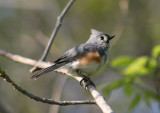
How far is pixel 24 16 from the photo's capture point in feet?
27.3

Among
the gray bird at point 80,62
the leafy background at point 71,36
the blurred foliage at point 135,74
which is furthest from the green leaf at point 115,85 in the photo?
the leafy background at point 71,36

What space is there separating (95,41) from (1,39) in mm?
3803

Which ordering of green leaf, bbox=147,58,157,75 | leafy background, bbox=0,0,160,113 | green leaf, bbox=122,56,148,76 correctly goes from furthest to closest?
leafy background, bbox=0,0,160,113
green leaf, bbox=147,58,157,75
green leaf, bbox=122,56,148,76

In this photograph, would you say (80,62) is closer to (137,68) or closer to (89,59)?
(89,59)

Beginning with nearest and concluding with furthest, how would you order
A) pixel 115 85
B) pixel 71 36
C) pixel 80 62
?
1. pixel 115 85
2. pixel 80 62
3. pixel 71 36

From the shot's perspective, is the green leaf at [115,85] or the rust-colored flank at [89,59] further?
the rust-colored flank at [89,59]

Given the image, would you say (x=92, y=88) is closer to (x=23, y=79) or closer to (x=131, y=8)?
(x=23, y=79)

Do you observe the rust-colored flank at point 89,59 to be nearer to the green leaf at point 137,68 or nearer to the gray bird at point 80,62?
the gray bird at point 80,62

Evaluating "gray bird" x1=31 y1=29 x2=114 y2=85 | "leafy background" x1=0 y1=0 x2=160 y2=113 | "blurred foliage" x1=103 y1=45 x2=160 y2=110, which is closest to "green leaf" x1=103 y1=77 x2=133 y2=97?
"blurred foliage" x1=103 y1=45 x2=160 y2=110

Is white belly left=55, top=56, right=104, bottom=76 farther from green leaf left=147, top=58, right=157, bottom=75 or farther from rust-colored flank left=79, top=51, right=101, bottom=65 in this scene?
green leaf left=147, top=58, right=157, bottom=75

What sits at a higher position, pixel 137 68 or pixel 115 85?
pixel 137 68

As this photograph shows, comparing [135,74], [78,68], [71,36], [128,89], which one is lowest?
[128,89]

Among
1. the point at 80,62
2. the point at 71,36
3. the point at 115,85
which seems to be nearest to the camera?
the point at 115,85

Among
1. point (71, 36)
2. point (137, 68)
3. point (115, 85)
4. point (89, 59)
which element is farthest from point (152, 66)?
point (71, 36)
